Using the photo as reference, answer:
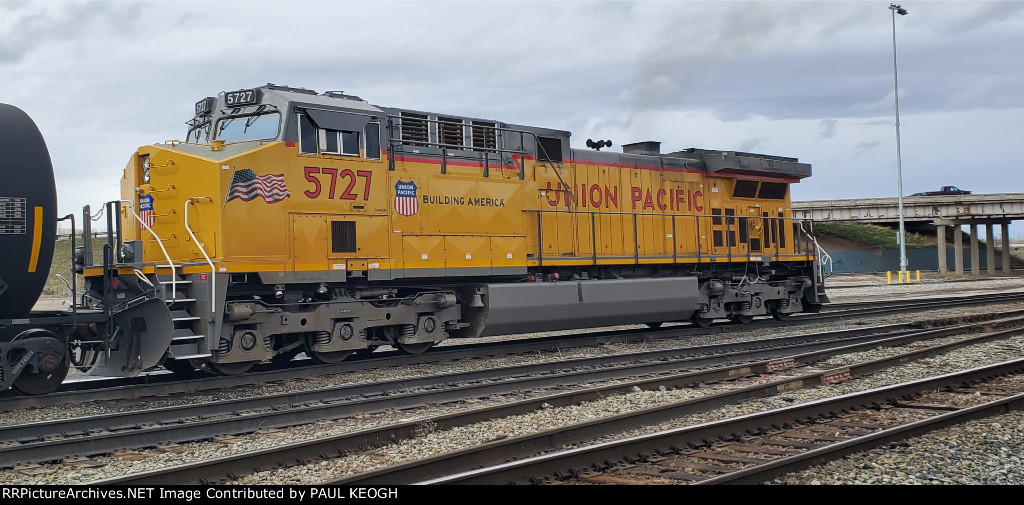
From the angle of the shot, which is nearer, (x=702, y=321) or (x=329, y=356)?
(x=329, y=356)

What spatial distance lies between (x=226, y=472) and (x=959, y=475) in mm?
5171

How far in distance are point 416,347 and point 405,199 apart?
2203 mm

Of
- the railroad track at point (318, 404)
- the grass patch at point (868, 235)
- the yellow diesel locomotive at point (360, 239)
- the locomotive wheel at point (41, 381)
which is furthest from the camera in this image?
the grass patch at point (868, 235)

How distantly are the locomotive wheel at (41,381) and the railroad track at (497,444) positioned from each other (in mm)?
3948

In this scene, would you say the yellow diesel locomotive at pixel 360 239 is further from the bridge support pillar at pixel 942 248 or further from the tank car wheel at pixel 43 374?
the bridge support pillar at pixel 942 248

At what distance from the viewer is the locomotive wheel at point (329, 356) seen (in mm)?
10867

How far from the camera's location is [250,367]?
10375 millimetres

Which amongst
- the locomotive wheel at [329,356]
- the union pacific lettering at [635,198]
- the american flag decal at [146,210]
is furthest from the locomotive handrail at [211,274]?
the union pacific lettering at [635,198]

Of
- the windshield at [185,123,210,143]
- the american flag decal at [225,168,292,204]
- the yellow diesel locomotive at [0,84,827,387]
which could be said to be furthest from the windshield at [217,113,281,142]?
the american flag decal at [225,168,292,204]

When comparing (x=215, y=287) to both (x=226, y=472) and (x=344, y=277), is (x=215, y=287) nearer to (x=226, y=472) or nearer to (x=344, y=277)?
(x=344, y=277)

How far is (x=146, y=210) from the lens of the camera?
1066 cm

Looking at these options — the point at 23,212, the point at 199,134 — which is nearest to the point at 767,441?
the point at 23,212

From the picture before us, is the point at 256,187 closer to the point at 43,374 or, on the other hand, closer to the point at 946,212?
the point at 43,374
